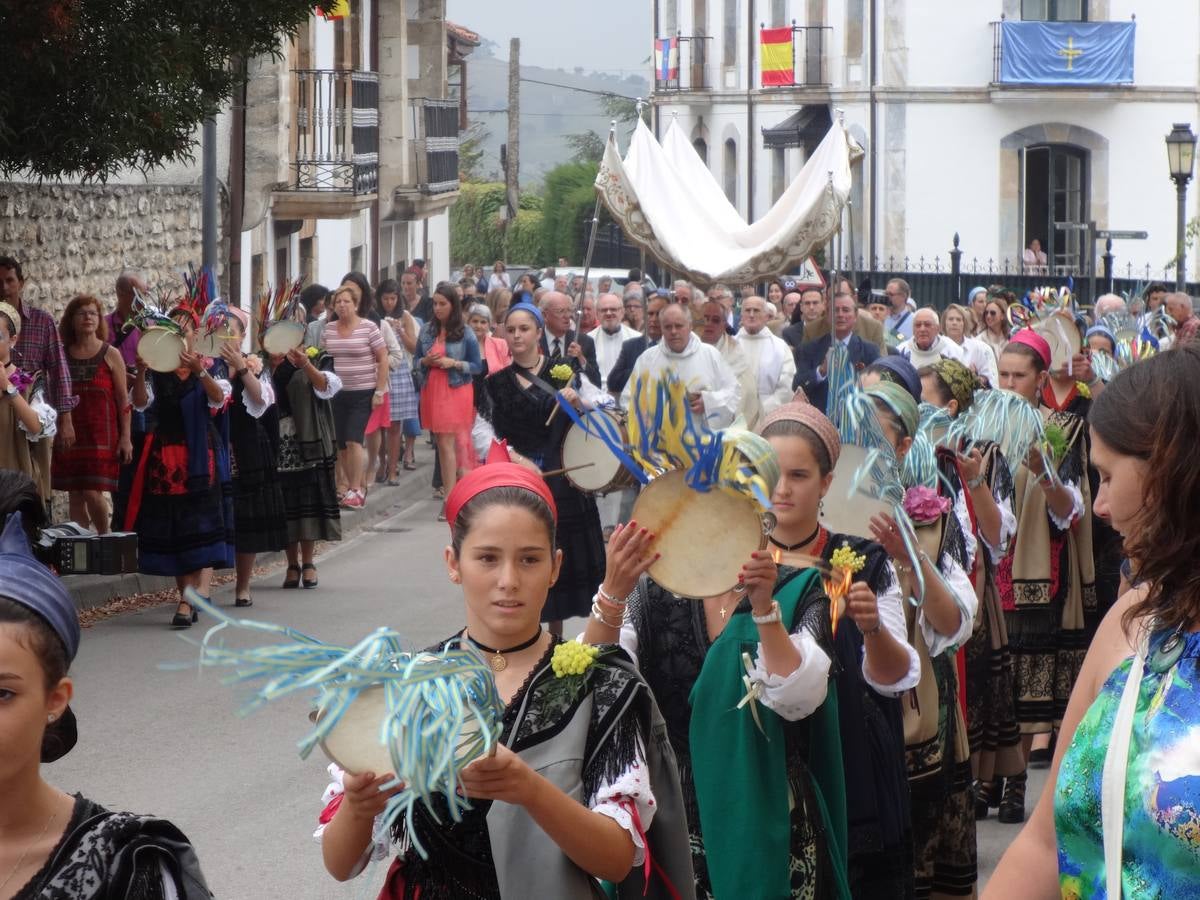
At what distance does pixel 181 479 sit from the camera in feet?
37.4

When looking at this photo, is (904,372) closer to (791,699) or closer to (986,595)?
(986,595)

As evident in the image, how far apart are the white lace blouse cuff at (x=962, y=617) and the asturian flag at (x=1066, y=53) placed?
42.1 m

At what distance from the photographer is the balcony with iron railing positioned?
24484 millimetres

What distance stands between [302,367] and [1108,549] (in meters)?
5.95

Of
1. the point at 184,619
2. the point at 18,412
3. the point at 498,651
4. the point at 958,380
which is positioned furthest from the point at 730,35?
the point at 498,651

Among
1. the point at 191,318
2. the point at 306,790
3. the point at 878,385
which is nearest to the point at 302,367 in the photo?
the point at 191,318

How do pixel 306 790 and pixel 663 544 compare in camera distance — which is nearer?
pixel 663 544

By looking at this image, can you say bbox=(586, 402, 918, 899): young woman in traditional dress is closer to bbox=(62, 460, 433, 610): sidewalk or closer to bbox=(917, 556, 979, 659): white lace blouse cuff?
bbox=(917, 556, 979, 659): white lace blouse cuff

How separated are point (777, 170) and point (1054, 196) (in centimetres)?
935

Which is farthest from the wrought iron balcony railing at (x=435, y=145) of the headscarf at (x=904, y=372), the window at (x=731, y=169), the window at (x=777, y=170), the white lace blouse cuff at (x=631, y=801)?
the white lace blouse cuff at (x=631, y=801)

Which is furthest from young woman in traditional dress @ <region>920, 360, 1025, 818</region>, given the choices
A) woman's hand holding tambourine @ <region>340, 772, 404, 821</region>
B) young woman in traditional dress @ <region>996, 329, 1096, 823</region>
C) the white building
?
the white building

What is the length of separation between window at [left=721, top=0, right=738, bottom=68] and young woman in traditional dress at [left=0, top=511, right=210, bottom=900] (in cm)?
5290

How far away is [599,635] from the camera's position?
13.2ft

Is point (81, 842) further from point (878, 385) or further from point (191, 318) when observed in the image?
point (191, 318)
